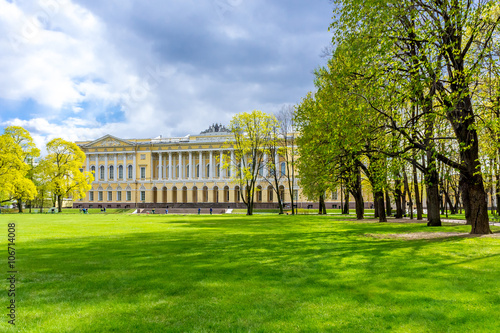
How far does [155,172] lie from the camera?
88125mm

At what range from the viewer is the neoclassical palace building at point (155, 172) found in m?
84.8

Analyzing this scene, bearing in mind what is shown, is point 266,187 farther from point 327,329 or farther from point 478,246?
point 327,329

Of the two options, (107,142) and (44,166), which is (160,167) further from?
(44,166)

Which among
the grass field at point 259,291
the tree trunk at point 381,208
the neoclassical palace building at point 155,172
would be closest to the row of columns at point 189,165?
the neoclassical palace building at point 155,172

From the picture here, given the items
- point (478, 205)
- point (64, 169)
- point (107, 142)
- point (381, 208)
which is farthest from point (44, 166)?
point (478, 205)

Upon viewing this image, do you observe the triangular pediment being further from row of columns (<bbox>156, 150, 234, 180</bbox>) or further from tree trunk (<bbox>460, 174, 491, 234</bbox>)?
tree trunk (<bbox>460, 174, 491, 234</bbox>)

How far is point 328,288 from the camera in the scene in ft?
20.7

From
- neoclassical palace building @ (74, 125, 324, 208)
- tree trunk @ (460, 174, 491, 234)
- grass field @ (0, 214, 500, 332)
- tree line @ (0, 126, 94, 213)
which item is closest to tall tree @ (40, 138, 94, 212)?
tree line @ (0, 126, 94, 213)

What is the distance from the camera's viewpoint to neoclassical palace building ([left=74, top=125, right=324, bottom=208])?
84.8 meters

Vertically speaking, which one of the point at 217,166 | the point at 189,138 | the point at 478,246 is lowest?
the point at 478,246

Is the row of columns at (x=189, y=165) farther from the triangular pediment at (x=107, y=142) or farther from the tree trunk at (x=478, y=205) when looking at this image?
the tree trunk at (x=478, y=205)

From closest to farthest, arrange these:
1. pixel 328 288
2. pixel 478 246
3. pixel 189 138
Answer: pixel 328 288 → pixel 478 246 → pixel 189 138

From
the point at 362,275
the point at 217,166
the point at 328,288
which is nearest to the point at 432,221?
the point at 362,275

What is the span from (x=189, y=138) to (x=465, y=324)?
283ft
